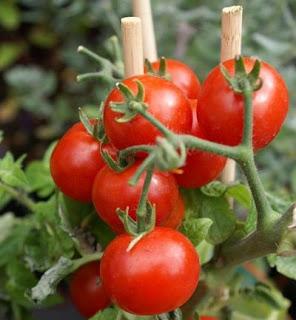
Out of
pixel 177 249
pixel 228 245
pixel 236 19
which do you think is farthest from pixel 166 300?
pixel 236 19

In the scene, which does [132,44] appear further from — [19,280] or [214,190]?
[19,280]

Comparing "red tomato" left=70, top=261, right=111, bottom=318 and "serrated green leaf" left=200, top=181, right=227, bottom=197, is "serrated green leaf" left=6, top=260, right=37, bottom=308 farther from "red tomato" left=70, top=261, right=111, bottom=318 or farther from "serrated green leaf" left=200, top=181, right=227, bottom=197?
"serrated green leaf" left=200, top=181, right=227, bottom=197

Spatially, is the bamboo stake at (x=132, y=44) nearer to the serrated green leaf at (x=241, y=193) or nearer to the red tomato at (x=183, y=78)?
the red tomato at (x=183, y=78)

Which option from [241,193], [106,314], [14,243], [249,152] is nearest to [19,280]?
[14,243]

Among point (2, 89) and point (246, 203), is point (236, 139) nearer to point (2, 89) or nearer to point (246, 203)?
point (246, 203)

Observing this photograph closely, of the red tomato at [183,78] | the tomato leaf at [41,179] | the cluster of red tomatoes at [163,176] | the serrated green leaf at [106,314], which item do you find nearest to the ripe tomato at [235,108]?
the cluster of red tomatoes at [163,176]

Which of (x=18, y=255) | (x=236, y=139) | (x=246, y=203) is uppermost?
(x=236, y=139)

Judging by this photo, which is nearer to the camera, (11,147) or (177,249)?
(177,249)
